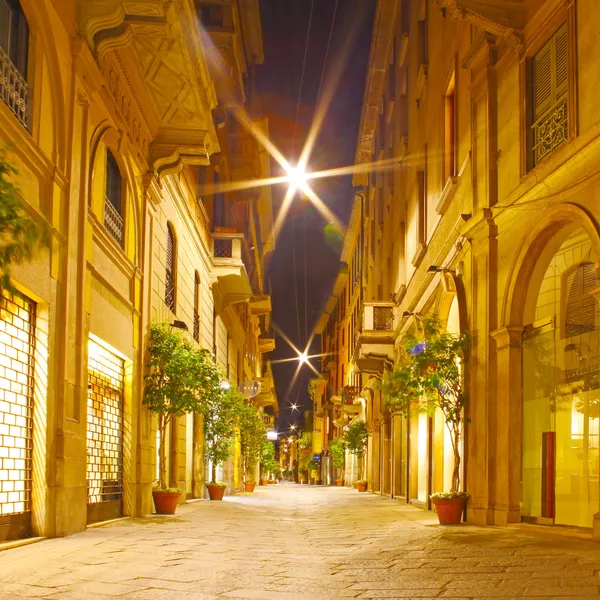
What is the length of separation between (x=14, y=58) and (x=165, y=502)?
858 cm

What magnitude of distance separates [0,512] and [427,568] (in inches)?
174

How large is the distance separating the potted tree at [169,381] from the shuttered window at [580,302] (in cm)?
655

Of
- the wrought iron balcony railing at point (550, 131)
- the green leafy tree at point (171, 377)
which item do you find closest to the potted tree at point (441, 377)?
the wrought iron balcony railing at point (550, 131)

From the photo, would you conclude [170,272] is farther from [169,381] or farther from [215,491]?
[215,491]

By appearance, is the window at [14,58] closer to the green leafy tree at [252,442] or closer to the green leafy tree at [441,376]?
the green leafy tree at [441,376]

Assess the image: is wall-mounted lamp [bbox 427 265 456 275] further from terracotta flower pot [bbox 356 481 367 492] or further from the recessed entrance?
terracotta flower pot [bbox 356 481 367 492]

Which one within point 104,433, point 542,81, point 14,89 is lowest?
point 104,433

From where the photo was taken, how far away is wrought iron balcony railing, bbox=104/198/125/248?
13.4m

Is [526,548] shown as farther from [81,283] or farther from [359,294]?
[359,294]

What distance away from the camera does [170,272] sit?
1897 cm

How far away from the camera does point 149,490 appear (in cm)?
1507

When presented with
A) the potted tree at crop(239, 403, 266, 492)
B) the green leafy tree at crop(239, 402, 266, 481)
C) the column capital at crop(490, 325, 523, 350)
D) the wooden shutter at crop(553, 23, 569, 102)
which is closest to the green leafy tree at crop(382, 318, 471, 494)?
the column capital at crop(490, 325, 523, 350)

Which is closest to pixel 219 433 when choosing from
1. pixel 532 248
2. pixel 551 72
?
pixel 532 248

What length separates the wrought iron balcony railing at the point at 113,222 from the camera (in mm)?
13398
